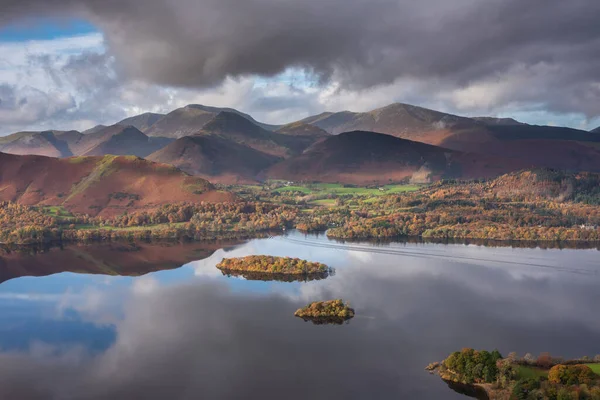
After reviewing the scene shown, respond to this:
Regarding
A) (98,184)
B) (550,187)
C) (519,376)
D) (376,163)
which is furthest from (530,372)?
(376,163)

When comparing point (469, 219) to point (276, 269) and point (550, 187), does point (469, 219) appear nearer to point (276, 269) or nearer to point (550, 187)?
point (550, 187)

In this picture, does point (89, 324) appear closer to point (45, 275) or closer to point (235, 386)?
point (235, 386)

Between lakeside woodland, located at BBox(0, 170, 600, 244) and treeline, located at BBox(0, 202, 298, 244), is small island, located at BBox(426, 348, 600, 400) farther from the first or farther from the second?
treeline, located at BBox(0, 202, 298, 244)

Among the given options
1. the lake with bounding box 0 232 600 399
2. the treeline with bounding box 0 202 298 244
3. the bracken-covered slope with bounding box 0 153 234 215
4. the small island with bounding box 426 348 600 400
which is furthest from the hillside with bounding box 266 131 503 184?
the small island with bounding box 426 348 600 400

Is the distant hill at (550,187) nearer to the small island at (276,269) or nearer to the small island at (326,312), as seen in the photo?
the small island at (276,269)

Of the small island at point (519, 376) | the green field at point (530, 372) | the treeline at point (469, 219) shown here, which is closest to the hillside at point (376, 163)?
the treeline at point (469, 219)

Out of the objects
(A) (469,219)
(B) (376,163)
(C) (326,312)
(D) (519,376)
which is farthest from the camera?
(B) (376,163)

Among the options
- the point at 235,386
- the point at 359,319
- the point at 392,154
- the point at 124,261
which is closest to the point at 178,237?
the point at 124,261

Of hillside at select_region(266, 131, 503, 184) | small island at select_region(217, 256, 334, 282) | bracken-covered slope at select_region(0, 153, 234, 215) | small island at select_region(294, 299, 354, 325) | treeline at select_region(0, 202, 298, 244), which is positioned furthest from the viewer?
hillside at select_region(266, 131, 503, 184)
